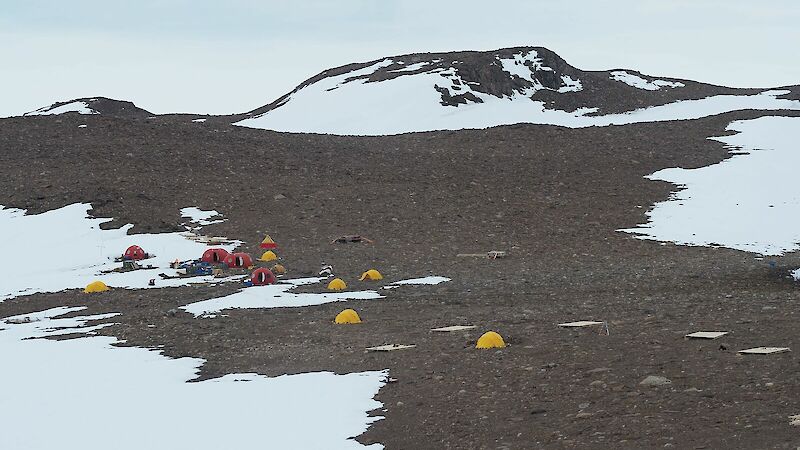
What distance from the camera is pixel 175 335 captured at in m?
15.5

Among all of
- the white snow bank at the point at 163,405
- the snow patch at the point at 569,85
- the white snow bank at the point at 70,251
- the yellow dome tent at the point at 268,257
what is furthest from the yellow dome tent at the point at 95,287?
the snow patch at the point at 569,85

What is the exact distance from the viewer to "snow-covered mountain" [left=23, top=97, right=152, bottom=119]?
63156 mm

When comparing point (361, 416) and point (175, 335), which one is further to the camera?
point (175, 335)

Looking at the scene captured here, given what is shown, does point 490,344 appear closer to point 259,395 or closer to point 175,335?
point 259,395

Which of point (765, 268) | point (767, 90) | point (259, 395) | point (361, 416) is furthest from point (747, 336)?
point (767, 90)

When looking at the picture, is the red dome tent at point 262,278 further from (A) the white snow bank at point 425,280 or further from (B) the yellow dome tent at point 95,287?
(B) the yellow dome tent at point 95,287

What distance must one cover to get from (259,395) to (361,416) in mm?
1693

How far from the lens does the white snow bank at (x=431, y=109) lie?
51750 millimetres

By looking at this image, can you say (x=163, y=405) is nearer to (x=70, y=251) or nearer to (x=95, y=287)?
(x=95, y=287)

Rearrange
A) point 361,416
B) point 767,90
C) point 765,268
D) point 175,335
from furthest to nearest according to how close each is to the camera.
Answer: point 767,90 → point 765,268 → point 175,335 → point 361,416

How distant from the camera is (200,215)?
27078 millimetres

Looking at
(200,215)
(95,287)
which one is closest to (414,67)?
(200,215)

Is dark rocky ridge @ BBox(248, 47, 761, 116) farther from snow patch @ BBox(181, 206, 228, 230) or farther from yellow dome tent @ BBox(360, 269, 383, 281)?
yellow dome tent @ BBox(360, 269, 383, 281)

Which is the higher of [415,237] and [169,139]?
[169,139]
